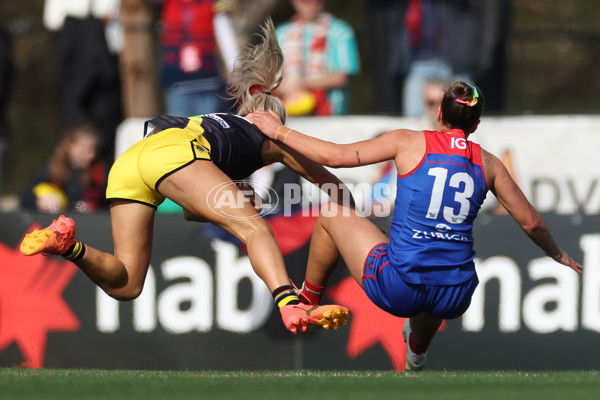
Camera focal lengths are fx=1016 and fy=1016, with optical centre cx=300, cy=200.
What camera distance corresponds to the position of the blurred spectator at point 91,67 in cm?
1007

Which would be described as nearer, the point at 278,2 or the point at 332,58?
the point at 332,58

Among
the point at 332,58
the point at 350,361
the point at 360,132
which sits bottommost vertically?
the point at 350,361

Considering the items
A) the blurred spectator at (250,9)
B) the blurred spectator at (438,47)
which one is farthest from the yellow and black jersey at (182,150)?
the blurred spectator at (250,9)

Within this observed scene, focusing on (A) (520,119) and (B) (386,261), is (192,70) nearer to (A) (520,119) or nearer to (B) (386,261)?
(A) (520,119)

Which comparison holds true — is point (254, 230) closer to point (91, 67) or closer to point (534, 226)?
point (534, 226)

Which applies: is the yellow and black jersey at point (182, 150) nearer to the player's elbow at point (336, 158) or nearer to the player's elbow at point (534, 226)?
the player's elbow at point (336, 158)

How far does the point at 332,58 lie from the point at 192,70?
4.61 ft

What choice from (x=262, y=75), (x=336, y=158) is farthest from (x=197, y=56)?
(x=336, y=158)

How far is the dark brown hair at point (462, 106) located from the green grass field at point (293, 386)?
1445 millimetres

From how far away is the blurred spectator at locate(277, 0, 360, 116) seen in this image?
32.1 ft

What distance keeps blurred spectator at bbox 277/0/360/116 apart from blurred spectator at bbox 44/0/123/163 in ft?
5.76

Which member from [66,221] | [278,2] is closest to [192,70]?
[66,221]

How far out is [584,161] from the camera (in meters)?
9.54

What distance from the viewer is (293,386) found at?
5316 mm
